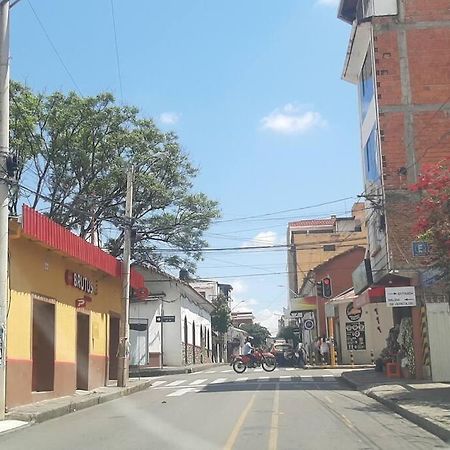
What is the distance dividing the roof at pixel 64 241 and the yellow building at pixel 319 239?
5247 centimetres

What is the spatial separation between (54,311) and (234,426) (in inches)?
361

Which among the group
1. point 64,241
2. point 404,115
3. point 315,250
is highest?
point 315,250

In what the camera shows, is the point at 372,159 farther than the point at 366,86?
No

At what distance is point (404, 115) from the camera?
82.9 feet

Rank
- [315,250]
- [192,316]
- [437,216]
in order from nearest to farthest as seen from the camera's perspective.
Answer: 1. [437,216]
2. [192,316]
3. [315,250]

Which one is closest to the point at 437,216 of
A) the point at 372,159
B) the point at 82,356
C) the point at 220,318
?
the point at 372,159

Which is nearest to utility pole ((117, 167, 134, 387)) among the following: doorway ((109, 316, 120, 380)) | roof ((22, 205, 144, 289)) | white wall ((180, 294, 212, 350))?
roof ((22, 205, 144, 289))

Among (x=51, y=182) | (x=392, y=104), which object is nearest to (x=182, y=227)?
(x=51, y=182)

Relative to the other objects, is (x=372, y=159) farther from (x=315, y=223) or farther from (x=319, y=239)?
(x=315, y=223)

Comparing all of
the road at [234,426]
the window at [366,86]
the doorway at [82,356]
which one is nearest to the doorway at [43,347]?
the road at [234,426]

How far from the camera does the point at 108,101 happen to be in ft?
118

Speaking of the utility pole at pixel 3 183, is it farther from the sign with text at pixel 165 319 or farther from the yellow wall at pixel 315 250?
the yellow wall at pixel 315 250

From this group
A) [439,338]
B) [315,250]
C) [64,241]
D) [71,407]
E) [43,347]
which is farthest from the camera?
[315,250]

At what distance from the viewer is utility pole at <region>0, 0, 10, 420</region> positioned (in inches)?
591
